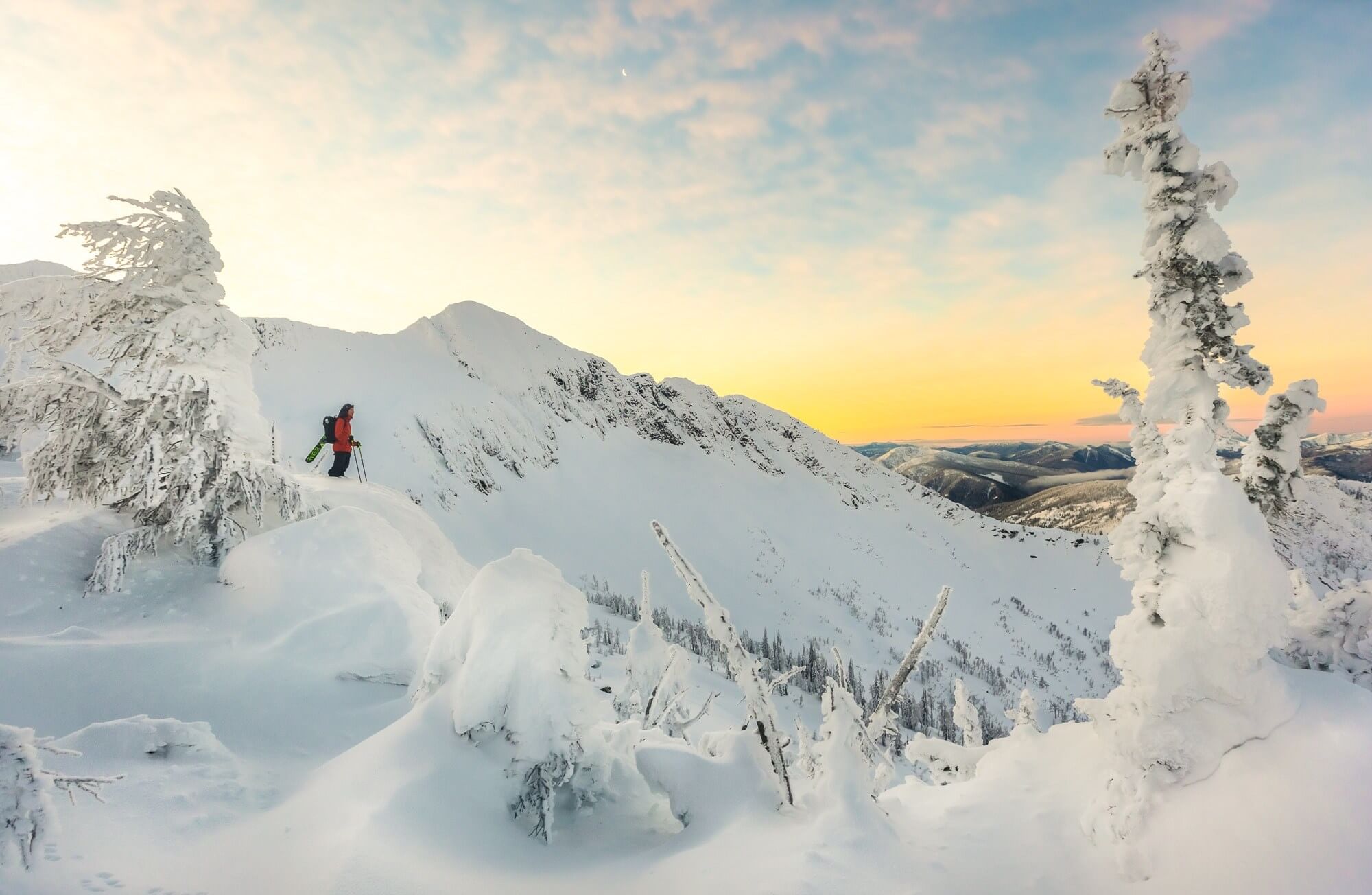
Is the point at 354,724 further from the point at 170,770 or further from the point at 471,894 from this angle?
the point at 471,894

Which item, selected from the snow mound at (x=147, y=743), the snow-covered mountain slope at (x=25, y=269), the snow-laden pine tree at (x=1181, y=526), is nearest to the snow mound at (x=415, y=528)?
the snow mound at (x=147, y=743)

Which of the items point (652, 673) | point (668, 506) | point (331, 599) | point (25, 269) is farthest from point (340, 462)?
point (668, 506)

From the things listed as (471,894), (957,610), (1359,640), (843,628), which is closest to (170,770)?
(471,894)

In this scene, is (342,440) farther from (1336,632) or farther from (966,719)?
(1336,632)

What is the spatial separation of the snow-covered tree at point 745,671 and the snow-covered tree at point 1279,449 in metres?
3.67

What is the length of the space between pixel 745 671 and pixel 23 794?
400cm

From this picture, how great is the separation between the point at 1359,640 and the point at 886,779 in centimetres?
929

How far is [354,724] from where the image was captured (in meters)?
5.93

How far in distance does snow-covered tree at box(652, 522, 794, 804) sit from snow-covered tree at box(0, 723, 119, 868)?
10.7 feet

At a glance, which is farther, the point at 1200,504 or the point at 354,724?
the point at 354,724

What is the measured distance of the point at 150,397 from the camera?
8188 millimetres

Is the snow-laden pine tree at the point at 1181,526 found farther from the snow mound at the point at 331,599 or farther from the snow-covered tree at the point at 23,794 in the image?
the snow mound at the point at 331,599

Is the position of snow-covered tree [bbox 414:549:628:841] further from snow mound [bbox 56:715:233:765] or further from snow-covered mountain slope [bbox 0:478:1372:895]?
snow mound [bbox 56:715:233:765]

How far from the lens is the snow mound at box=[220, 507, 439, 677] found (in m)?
6.80
